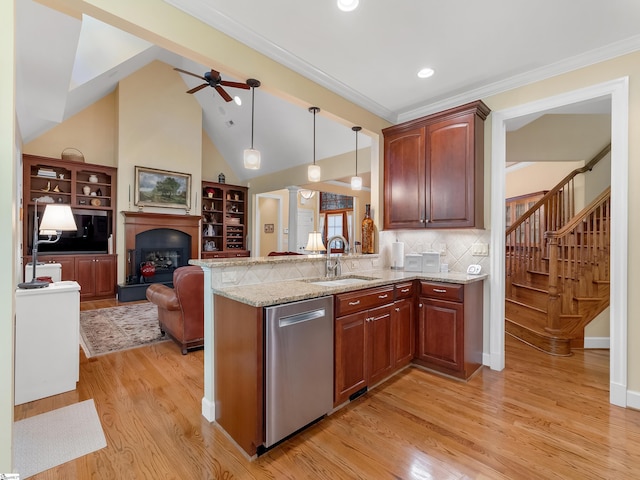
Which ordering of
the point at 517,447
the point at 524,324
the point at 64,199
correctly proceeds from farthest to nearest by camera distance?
the point at 64,199
the point at 524,324
the point at 517,447

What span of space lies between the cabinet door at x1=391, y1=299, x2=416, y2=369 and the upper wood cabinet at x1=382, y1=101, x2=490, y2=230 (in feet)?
3.24

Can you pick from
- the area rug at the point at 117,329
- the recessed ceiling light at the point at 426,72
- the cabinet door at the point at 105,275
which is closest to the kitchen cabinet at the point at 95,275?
the cabinet door at the point at 105,275

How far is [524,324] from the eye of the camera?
419cm

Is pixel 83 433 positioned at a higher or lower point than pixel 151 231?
lower

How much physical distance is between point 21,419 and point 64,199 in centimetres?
530

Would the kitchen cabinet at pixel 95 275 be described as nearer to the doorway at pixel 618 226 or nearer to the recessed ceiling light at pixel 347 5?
the recessed ceiling light at pixel 347 5

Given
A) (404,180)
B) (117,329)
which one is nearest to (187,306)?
(117,329)

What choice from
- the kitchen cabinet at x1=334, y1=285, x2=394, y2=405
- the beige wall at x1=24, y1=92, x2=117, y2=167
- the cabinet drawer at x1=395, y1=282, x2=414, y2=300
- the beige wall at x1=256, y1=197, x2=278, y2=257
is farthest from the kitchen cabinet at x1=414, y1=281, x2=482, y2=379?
the beige wall at x1=24, y1=92, x2=117, y2=167

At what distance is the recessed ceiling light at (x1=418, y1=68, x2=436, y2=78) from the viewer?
2.90 meters

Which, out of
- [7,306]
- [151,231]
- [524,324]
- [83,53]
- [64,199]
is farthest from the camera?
[151,231]

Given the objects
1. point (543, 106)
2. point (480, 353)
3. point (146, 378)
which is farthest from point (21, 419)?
point (543, 106)

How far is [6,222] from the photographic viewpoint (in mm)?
1419

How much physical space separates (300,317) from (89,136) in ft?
23.7

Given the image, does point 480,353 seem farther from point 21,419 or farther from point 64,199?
point 64,199
